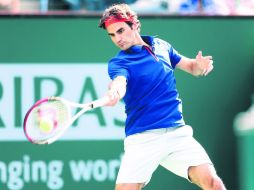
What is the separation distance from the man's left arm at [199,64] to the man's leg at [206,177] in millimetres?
645

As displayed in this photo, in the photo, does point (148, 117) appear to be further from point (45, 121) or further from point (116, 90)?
point (45, 121)

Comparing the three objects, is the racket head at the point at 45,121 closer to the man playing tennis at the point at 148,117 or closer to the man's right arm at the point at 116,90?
the man's right arm at the point at 116,90

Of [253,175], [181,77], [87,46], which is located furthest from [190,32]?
[253,175]

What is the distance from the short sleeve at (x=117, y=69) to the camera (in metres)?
5.26

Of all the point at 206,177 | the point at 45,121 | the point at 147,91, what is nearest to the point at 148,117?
the point at 147,91

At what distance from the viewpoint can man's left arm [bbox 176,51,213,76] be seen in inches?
225

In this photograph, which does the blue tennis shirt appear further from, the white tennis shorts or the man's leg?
the man's leg

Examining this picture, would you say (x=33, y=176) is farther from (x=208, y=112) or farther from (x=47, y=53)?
(x=208, y=112)

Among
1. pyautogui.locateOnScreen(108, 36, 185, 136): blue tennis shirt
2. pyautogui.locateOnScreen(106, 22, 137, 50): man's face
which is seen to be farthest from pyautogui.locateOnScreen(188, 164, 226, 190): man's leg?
pyautogui.locateOnScreen(106, 22, 137, 50): man's face

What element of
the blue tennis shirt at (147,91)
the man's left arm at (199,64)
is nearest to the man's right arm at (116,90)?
the blue tennis shirt at (147,91)

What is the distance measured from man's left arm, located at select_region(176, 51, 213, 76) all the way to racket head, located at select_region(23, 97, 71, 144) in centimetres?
115

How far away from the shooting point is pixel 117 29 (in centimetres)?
541

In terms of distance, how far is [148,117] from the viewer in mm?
5473

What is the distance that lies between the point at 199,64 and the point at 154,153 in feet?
2.24
